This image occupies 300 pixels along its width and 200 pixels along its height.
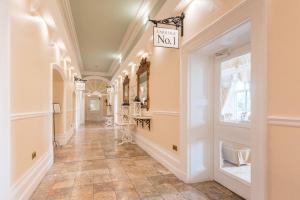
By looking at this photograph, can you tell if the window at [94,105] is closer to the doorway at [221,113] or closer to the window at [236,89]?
the doorway at [221,113]

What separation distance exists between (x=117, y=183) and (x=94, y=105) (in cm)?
1551

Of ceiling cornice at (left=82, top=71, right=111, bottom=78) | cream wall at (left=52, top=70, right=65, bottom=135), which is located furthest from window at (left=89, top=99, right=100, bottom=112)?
cream wall at (left=52, top=70, right=65, bottom=135)

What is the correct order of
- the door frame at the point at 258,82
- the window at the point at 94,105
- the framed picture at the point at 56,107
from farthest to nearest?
the window at the point at 94,105 < the framed picture at the point at 56,107 < the door frame at the point at 258,82

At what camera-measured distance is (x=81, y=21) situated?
20.3 ft

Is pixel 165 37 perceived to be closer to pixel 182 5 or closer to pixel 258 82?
pixel 182 5

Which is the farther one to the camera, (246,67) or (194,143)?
(194,143)

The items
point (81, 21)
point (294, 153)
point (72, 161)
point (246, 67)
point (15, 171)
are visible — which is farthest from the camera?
point (81, 21)

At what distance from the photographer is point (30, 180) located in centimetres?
287

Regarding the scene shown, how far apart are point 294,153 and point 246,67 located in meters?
1.44

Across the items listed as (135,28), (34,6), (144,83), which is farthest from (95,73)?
(34,6)

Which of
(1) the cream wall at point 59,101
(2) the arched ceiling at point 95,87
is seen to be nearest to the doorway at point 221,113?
(1) the cream wall at point 59,101

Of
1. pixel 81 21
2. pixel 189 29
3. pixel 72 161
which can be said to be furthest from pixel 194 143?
pixel 81 21

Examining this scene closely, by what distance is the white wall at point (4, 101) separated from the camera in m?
2.09

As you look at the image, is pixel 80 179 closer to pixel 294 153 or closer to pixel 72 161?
pixel 72 161
